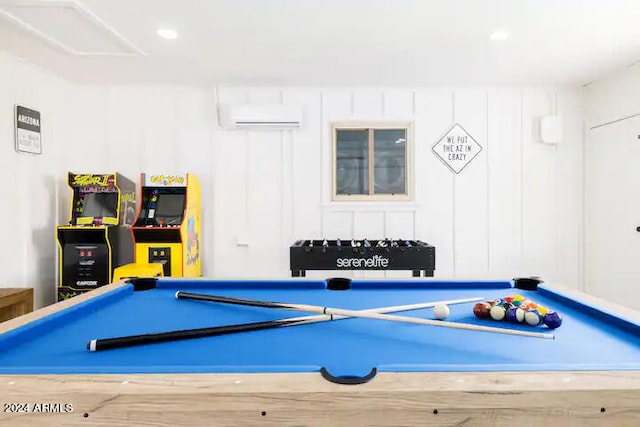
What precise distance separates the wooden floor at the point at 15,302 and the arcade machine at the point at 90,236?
494 millimetres

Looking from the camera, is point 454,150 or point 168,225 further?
point 454,150

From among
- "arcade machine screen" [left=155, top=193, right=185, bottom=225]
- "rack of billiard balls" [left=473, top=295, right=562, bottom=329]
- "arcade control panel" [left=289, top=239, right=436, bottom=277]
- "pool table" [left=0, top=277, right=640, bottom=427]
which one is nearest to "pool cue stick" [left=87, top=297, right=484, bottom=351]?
"pool table" [left=0, top=277, right=640, bottom=427]

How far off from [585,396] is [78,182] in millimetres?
4316

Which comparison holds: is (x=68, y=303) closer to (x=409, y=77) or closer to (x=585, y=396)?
(x=585, y=396)

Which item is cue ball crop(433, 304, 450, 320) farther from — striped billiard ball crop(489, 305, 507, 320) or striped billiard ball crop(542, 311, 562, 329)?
striped billiard ball crop(542, 311, 562, 329)

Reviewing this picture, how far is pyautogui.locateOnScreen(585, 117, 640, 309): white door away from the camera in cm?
402

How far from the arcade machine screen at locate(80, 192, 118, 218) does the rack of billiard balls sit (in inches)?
145

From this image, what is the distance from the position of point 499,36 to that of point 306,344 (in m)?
3.10

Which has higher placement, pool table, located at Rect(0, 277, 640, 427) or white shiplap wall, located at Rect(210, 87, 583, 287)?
A: white shiplap wall, located at Rect(210, 87, 583, 287)

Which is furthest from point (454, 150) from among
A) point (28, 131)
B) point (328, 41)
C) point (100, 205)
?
point (28, 131)

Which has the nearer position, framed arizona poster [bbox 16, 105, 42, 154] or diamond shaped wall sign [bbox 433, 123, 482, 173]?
framed arizona poster [bbox 16, 105, 42, 154]

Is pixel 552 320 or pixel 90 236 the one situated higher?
pixel 90 236

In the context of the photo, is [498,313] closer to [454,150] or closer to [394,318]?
[394,318]

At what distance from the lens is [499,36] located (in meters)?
3.27
